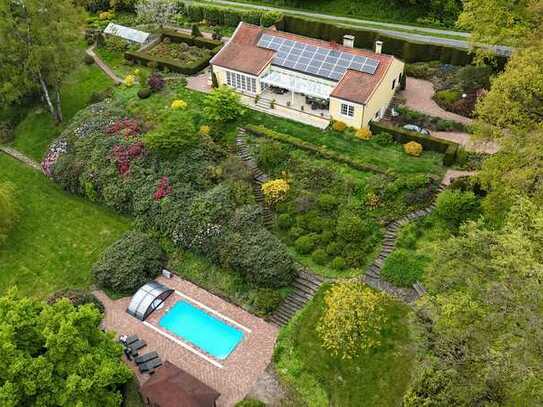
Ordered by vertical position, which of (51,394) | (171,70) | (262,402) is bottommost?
(262,402)

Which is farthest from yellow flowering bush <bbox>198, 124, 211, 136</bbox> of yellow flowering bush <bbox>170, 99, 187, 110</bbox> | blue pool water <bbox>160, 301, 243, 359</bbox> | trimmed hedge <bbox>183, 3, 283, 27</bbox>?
trimmed hedge <bbox>183, 3, 283, 27</bbox>

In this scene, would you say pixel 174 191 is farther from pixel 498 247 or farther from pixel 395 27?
pixel 395 27

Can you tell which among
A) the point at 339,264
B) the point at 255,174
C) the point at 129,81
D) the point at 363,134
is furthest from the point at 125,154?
the point at 339,264

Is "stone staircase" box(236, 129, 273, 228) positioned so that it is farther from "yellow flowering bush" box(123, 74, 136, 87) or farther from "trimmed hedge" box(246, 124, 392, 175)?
"yellow flowering bush" box(123, 74, 136, 87)

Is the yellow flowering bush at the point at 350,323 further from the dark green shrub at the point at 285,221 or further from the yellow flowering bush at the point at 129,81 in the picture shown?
the yellow flowering bush at the point at 129,81

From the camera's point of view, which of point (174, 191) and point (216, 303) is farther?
point (174, 191)

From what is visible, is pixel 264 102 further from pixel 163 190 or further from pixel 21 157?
pixel 21 157

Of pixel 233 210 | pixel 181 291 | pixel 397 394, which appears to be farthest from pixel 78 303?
pixel 397 394

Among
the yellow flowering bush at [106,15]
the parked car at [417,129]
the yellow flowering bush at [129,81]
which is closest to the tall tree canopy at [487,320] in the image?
the parked car at [417,129]
